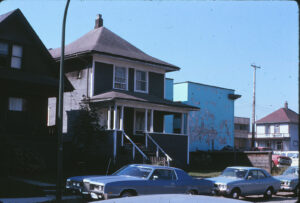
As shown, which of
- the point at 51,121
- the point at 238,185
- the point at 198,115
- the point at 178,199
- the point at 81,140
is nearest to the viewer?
the point at 178,199

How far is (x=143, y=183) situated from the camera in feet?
41.6

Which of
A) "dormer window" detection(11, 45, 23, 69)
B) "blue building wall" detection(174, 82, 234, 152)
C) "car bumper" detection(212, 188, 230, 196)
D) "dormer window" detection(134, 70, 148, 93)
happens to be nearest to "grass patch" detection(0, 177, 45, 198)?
"car bumper" detection(212, 188, 230, 196)

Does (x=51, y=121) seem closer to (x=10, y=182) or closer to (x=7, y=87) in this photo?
(x=7, y=87)

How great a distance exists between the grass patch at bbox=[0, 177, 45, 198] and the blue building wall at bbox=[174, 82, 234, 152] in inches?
1124

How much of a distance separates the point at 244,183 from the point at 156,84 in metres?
14.4

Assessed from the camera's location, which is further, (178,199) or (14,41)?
(14,41)

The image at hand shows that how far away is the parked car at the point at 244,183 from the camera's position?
15523 mm

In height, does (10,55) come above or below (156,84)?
above

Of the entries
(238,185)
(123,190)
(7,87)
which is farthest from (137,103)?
(123,190)

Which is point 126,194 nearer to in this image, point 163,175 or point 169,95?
point 163,175

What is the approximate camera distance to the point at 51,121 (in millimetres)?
29266

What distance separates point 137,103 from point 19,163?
825 centimetres

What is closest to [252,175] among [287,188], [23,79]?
[287,188]

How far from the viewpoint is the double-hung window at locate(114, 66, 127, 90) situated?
2727 cm
